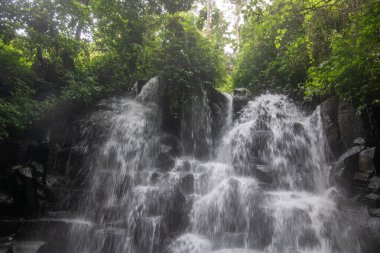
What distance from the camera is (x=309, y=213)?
6844 mm

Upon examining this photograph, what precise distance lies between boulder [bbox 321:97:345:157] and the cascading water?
0.36 metres

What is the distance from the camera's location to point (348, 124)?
8000 mm

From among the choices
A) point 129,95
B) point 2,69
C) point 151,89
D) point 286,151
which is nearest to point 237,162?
point 286,151

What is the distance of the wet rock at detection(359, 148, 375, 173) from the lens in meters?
6.77

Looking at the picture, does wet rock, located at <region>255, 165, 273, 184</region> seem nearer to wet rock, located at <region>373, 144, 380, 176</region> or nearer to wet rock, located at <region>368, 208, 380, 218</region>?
wet rock, located at <region>368, 208, 380, 218</region>

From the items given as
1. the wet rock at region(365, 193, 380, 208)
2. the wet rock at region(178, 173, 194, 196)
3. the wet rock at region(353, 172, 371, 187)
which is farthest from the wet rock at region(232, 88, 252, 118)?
the wet rock at region(365, 193, 380, 208)

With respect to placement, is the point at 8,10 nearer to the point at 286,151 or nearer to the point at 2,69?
the point at 2,69

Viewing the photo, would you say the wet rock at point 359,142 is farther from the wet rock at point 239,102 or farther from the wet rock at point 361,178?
the wet rock at point 239,102

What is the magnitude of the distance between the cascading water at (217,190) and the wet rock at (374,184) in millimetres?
1060

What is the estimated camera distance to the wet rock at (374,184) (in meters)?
6.34

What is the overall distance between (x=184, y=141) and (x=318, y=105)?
18.5ft

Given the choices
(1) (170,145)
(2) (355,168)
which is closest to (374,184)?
(2) (355,168)

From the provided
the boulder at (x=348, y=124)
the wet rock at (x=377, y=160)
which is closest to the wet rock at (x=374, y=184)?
the wet rock at (x=377, y=160)

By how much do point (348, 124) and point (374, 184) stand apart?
2220mm
